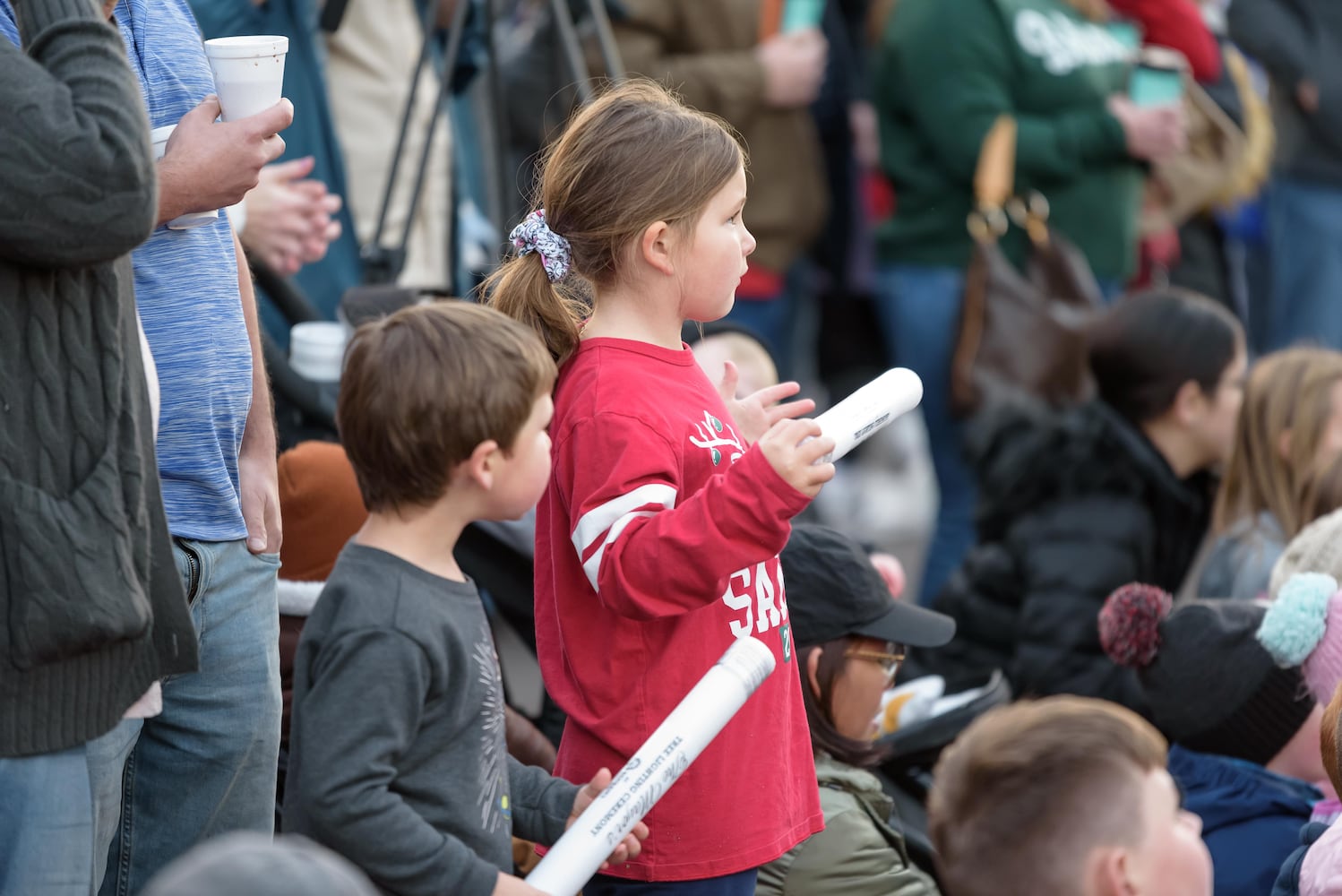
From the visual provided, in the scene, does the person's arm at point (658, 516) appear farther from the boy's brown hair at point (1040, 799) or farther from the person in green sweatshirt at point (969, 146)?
the person in green sweatshirt at point (969, 146)

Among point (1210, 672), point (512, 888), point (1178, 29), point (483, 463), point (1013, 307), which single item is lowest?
point (1013, 307)

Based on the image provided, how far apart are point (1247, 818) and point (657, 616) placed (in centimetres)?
133

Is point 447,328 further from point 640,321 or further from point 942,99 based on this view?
point 942,99

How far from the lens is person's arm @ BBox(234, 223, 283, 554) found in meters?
2.08

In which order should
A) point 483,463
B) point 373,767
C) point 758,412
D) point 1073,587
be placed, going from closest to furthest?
point 373,767
point 483,463
point 758,412
point 1073,587

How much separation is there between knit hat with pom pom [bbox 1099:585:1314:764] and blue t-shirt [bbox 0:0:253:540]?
149 centimetres

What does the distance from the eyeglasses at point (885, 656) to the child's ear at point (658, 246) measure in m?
0.78

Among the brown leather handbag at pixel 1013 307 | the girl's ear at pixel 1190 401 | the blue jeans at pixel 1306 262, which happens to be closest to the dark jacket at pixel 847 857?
the girl's ear at pixel 1190 401

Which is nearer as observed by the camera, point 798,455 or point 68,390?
point 68,390

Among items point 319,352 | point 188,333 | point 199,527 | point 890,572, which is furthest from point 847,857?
point 319,352

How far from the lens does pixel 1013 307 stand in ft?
15.1

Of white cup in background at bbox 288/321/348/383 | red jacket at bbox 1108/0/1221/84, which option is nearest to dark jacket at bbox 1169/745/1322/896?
white cup in background at bbox 288/321/348/383

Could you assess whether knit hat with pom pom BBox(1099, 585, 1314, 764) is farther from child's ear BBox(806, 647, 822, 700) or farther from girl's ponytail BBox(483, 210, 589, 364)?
girl's ponytail BBox(483, 210, 589, 364)

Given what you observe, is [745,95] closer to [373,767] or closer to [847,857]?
[847,857]
